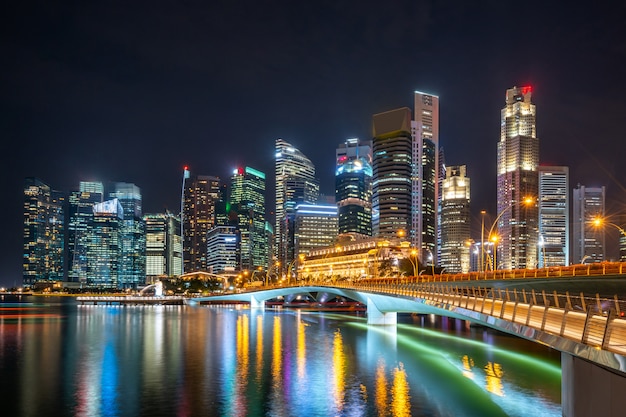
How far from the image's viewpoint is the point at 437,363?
154 ft

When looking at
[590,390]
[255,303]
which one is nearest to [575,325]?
[590,390]

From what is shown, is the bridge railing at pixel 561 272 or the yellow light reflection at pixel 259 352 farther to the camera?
the bridge railing at pixel 561 272

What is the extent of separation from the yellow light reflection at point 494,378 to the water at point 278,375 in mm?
69

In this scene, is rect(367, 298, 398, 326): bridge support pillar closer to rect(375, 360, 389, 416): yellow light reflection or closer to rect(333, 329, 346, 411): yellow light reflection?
rect(333, 329, 346, 411): yellow light reflection

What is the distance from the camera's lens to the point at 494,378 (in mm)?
39156

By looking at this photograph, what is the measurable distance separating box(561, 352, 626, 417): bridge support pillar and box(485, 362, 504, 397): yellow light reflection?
12493mm

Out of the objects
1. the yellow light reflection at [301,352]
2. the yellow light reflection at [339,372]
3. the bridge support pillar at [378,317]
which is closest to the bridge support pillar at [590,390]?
the yellow light reflection at [339,372]

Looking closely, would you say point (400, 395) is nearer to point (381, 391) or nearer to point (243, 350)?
point (381, 391)

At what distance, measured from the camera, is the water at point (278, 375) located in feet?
104

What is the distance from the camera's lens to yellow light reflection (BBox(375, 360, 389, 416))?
Result: 31016 mm

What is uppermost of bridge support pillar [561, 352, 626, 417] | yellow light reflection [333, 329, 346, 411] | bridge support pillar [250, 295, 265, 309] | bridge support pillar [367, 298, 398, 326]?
bridge support pillar [561, 352, 626, 417]

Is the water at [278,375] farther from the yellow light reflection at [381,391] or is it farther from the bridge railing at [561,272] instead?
the bridge railing at [561,272]

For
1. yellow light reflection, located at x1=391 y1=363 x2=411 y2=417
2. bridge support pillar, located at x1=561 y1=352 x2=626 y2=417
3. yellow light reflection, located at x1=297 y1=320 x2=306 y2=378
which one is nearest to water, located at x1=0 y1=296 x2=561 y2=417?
yellow light reflection, located at x1=391 y1=363 x2=411 y2=417

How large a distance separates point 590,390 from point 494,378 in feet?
67.7
